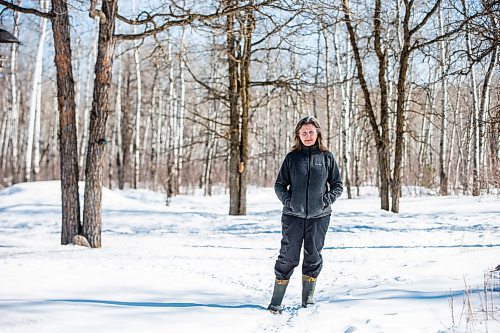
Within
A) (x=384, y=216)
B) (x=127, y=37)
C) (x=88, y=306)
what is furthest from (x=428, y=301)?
(x=384, y=216)

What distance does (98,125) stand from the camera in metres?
7.91

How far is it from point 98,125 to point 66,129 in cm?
57

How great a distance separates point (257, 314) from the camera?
4.26 metres

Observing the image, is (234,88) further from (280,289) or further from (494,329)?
(494,329)

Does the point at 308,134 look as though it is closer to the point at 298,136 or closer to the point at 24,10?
the point at 298,136

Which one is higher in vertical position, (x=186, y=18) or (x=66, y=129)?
(x=186, y=18)

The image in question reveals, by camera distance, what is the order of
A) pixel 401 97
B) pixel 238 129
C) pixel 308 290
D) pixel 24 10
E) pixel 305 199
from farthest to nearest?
pixel 238 129 < pixel 401 97 < pixel 24 10 < pixel 308 290 < pixel 305 199

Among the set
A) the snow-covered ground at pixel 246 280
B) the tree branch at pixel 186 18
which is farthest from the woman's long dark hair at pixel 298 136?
the tree branch at pixel 186 18

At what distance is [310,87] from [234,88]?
2.25m

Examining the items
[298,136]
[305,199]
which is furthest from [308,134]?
[305,199]

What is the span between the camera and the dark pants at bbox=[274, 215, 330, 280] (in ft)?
14.4

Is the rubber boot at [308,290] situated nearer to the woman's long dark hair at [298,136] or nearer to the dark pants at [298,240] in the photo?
the dark pants at [298,240]

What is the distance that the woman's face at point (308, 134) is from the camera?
4367 millimetres

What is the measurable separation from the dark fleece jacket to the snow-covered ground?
2.99ft
